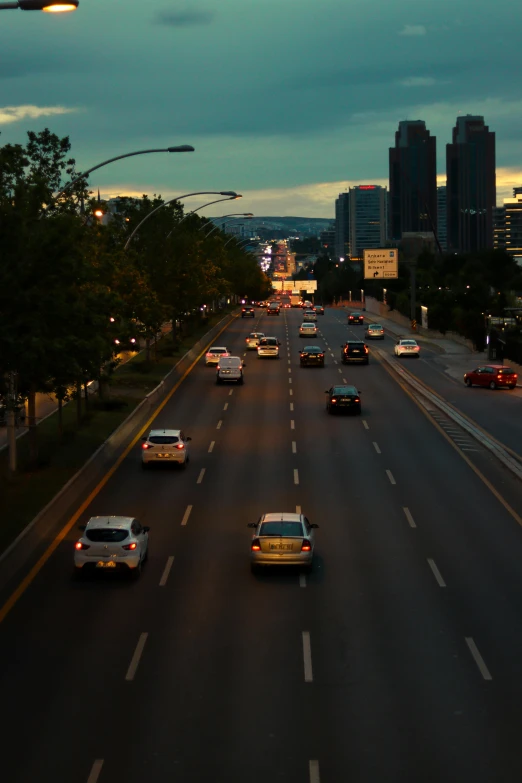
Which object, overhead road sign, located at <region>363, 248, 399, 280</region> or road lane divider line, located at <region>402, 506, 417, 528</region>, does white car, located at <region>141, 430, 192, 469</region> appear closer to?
road lane divider line, located at <region>402, 506, 417, 528</region>

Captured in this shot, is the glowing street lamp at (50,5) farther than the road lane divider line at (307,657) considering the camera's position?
No

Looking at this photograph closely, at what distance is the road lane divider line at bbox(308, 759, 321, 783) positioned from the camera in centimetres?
1456

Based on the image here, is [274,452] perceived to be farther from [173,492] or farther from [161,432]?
[173,492]

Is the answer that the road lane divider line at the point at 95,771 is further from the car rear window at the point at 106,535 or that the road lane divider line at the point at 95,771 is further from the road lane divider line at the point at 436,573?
the road lane divider line at the point at 436,573

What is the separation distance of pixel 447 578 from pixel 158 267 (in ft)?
187

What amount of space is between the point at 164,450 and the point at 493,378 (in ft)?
105

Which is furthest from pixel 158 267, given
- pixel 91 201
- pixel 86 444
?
pixel 86 444

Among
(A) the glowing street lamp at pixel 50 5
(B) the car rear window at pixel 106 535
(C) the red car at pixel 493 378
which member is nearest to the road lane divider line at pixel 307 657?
(B) the car rear window at pixel 106 535

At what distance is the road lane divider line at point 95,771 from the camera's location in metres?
14.6

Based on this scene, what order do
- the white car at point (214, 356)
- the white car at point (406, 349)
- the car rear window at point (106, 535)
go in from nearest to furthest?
the car rear window at point (106, 535)
the white car at point (214, 356)
the white car at point (406, 349)

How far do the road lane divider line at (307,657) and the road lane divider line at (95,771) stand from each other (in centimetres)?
477

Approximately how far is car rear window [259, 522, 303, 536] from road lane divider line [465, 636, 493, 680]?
20.7ft

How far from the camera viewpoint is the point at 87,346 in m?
32.9

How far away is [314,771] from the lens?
586 inches
